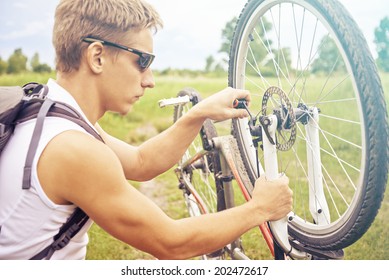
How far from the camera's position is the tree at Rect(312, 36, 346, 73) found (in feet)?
3.40

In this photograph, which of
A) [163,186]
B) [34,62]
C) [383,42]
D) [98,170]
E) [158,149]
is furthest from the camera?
[163,186]

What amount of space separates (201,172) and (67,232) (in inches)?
30.5

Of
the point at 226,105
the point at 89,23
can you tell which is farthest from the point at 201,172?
the point at 89,23

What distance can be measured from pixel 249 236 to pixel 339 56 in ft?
3.07

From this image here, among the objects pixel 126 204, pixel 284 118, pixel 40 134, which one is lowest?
pixel 126 204

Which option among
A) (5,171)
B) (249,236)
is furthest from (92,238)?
(5,171)

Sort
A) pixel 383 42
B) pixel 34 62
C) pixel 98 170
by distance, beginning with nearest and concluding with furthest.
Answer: pixel 98 170
pixel 383 42
pixel 34 62

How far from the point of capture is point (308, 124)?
112cm

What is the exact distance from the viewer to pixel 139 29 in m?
Result: 1.10

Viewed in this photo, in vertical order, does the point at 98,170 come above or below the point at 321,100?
below

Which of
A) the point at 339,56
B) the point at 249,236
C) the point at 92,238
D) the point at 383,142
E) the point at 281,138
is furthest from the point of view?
the point at 92,238

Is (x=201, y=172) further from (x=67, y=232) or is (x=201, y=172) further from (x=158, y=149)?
(x=67, y=232)

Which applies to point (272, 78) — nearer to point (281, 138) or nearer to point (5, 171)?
point (281, 138)
